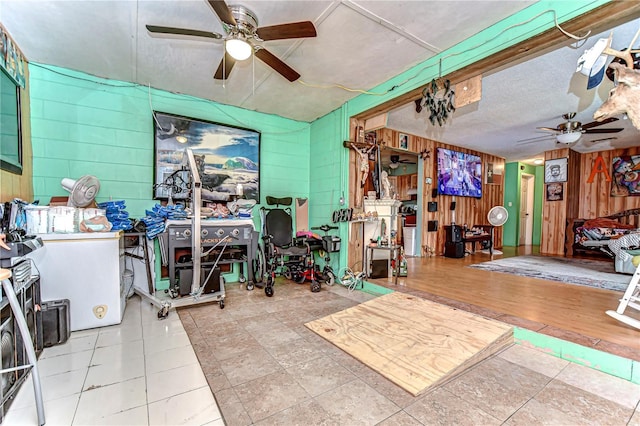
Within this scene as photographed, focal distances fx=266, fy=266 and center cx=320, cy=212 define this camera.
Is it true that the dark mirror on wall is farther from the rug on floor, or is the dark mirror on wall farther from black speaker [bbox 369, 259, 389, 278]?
the rug on floor

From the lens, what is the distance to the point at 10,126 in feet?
8.13

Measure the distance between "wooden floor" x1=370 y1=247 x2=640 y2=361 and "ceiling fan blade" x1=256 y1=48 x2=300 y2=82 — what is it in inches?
112

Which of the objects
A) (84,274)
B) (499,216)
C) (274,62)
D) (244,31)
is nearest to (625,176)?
(499,216)

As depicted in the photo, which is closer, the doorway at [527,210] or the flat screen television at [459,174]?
the flat screen television at [459,174]

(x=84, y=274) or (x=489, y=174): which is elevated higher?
(x=489, y=174)

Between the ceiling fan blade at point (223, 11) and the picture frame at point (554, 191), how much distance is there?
8370 mm

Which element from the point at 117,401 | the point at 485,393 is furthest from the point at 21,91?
the point at 485,393

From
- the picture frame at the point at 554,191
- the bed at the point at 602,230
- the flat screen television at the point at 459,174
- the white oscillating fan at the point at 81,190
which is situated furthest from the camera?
the picture frame at the point at 554,191

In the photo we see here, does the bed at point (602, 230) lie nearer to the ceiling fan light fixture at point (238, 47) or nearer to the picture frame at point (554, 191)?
the picture frame at point (554, 191)

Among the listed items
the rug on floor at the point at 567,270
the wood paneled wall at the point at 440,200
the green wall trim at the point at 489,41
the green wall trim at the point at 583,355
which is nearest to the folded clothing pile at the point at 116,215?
the green wall trim at the point at 489,41

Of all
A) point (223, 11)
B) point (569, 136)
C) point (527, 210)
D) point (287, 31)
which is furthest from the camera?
point (527, 210)

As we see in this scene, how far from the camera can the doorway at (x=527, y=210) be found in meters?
8.81

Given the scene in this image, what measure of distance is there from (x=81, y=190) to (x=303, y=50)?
8.85ft

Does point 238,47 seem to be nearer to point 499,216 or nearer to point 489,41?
point 489,41
